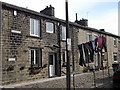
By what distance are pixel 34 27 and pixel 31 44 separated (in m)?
1.76

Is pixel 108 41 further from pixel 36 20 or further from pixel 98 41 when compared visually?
pixel 36 20

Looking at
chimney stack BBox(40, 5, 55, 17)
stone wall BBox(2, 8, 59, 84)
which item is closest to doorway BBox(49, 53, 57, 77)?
stone wall BBox(2, 8, 59, 84)

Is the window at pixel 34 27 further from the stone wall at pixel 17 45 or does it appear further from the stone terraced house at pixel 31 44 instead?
the stone wall at pixel 17 45

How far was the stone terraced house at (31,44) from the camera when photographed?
13453 millimetres

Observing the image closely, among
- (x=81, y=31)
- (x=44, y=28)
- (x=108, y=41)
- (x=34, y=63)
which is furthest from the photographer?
(x=108, y=41)

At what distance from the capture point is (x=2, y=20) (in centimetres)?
1329

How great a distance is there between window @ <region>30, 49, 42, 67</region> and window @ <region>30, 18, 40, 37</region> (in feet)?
4.95

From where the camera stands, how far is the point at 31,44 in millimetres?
15625

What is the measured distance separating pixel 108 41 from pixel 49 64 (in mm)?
15515

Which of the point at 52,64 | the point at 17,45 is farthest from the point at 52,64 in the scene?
the point at 17,45

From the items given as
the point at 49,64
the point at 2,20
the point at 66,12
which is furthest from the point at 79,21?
the point at 66,12

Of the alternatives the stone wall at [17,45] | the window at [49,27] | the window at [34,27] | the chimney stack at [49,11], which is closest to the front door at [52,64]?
the stone wall at [17,45]

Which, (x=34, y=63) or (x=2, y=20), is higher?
(x=2, y=20)

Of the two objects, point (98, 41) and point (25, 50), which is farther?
point (98, 41)
